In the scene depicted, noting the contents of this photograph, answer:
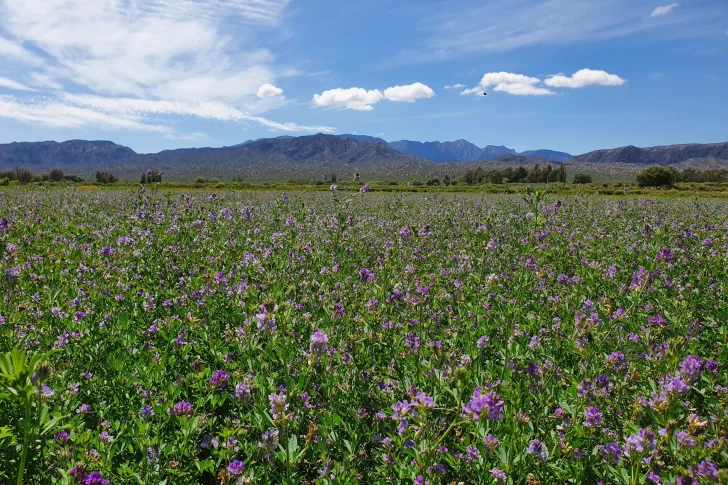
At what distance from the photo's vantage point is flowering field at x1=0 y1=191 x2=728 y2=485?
251cm

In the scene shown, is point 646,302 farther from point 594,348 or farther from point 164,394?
point 164,394

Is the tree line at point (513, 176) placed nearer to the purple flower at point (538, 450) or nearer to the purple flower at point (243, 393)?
the purple flower at point (538, 450)

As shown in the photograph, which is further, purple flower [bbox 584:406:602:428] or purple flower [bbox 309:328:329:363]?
purple flower [bbox 584:406:602:428]

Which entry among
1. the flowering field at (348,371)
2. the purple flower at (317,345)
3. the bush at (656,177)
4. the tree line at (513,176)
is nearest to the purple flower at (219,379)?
the flowering field at (348,371)

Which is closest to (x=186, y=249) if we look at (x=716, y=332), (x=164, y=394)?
(x=164, y=394)

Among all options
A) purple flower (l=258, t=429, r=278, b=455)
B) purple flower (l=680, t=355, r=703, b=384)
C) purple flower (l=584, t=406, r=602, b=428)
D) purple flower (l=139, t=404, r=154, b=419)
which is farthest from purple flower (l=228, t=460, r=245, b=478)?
purple flower (l=680, t=355, r=703, b=384)

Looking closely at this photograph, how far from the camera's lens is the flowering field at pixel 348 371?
2508 mm

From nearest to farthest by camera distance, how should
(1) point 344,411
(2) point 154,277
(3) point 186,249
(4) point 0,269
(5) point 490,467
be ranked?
(5) point 490,467, (1) point 344,411, (4) point 0,269, (2) point 154,277, (3) point 186,249

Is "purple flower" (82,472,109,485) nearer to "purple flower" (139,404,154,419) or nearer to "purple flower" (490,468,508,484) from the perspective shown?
"purple flower" (139,404,154,419)

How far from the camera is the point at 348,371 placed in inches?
139

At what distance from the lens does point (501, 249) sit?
792cm

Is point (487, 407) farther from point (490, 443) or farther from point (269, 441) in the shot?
point (269, 441)

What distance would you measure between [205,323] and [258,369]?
1.59m

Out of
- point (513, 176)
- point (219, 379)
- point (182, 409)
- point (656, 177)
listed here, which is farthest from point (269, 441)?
point (513, 176)
